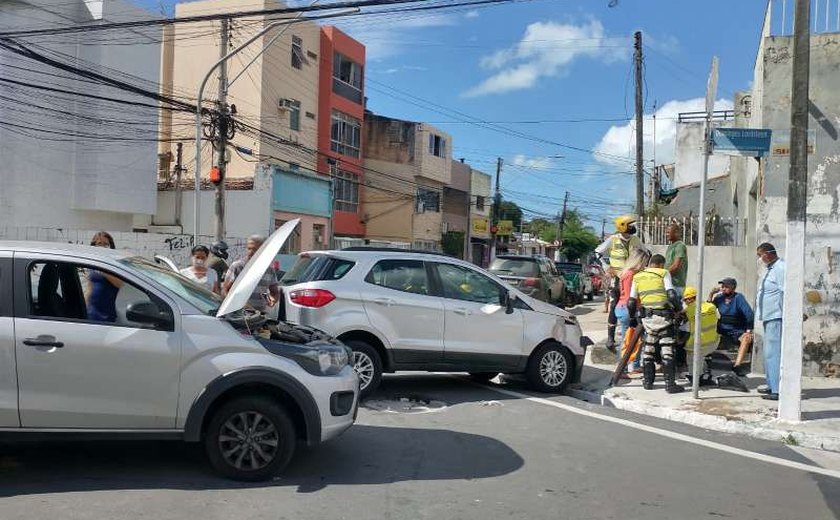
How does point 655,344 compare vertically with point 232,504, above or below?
above

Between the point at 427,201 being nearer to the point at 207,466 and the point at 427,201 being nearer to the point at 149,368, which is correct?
the point at 207,466

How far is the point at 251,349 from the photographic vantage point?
4910 mm

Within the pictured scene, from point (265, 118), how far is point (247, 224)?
18.5ft

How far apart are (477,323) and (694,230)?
9.78m

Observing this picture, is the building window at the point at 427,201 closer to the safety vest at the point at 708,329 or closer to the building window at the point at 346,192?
the building window at the point at 346,192

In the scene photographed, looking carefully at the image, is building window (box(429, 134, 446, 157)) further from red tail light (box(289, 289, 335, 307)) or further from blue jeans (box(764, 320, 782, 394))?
red tail light (box(289, 289, 335, 307))

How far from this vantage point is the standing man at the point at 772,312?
8.05 meters

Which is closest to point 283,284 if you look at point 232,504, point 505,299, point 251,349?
point 505,299

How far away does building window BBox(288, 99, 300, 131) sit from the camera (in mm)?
33412

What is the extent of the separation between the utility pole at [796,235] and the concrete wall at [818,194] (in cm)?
269

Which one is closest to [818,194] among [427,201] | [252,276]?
[252,276]

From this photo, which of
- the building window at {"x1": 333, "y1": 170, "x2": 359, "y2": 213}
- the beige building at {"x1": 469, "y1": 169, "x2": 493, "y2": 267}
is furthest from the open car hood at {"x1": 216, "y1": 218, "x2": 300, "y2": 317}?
the beige building at {"x1": 469, "y1": 169, "x2": 493, "y2": 267}

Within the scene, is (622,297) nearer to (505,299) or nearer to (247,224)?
(505,299)

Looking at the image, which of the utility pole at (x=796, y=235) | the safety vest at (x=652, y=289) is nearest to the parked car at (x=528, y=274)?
the safety vest at (x=652, y=289)
